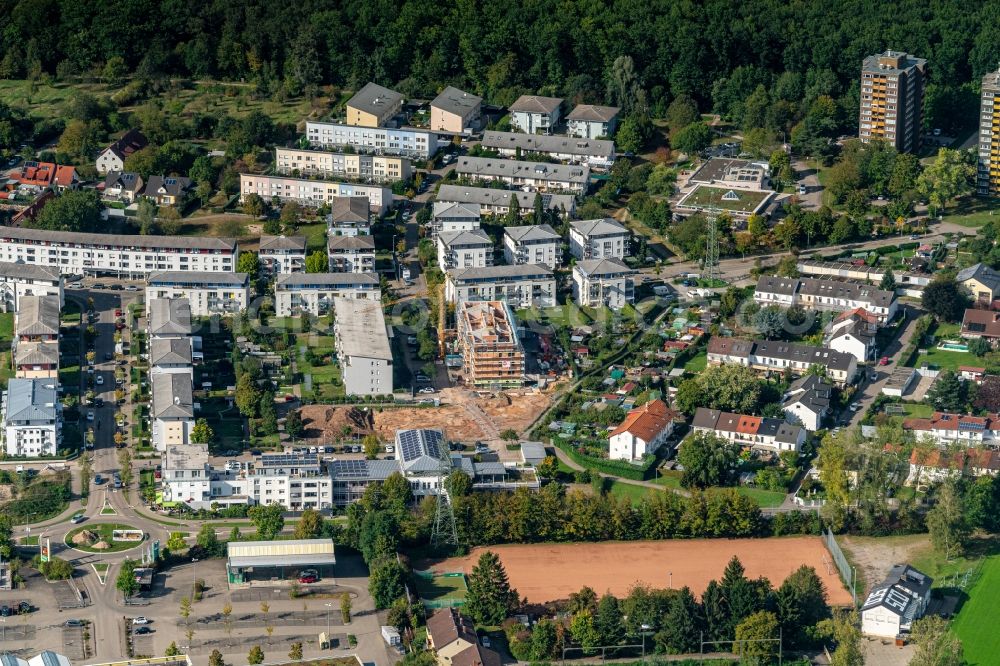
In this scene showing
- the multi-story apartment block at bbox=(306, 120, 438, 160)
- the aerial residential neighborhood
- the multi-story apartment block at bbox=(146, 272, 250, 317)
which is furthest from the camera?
the multi-story apartment block at bbox=(306, 120, 438, 160)

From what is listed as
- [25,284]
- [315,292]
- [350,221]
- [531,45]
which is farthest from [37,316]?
[531,45]

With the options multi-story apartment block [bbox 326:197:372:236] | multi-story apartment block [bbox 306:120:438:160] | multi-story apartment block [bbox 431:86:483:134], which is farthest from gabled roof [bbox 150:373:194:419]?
multi-story apartment block [bbox 431:86:483:134]

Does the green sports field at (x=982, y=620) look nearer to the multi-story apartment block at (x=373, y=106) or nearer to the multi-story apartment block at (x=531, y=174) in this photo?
the multi-story apartment block at (x=531, y=174)

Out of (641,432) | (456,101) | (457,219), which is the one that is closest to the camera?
(641,432)

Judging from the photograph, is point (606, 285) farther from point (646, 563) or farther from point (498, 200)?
point (646, 563)

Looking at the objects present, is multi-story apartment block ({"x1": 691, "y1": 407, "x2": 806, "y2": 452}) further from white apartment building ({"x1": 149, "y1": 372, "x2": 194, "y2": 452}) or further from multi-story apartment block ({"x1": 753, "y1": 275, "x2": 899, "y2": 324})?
white apartment building ({"x1": 149, "y1": 372, "x2": 194, "y2": 452})

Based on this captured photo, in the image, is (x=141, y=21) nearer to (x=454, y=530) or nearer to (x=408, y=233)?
(x=408, y=233)

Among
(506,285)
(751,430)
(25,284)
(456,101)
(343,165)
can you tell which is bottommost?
(751,430)
